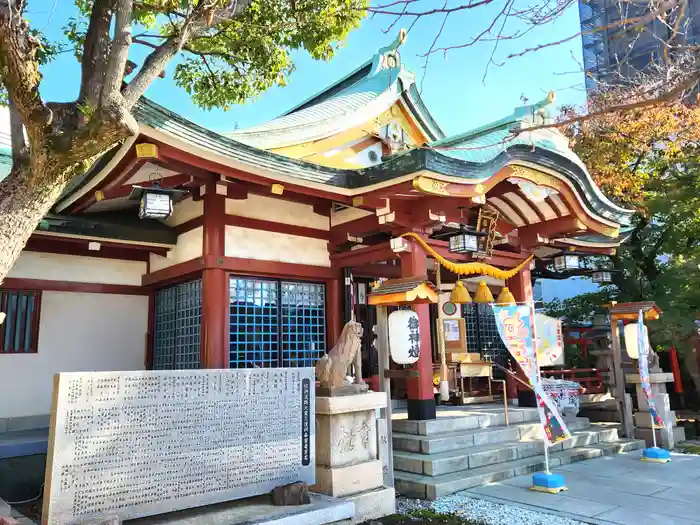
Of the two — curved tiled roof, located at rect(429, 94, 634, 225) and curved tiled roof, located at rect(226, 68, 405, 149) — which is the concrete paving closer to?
curved tiled roof, located at rect(429, 94, 634, 225)

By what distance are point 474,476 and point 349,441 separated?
2123 millimetres

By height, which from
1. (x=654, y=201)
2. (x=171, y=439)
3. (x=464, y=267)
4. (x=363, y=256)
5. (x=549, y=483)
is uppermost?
(x=654, y=201)

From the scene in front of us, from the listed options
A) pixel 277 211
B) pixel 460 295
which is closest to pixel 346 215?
pixel 277 211

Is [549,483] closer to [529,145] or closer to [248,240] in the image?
[529,145]

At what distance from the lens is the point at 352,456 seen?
5.88m

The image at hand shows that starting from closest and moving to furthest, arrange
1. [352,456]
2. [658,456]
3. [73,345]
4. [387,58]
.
Result: [352,456]
[658,456]
[73,345]
[387,58]

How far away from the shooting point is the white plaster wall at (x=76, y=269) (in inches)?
326

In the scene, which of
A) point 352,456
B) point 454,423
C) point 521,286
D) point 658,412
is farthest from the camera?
point 521,286

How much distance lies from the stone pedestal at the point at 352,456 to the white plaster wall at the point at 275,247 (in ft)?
10.4

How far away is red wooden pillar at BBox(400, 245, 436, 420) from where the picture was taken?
8.15 meters

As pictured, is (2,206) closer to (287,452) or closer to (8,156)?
(287,452)

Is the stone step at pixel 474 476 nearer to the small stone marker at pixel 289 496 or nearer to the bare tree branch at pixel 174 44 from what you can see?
the small stone marker at pixel 289 496

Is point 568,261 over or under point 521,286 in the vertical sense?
over

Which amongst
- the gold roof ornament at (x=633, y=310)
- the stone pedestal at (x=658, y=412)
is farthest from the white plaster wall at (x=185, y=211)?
the stone pedestal at (x=658, y=412)
